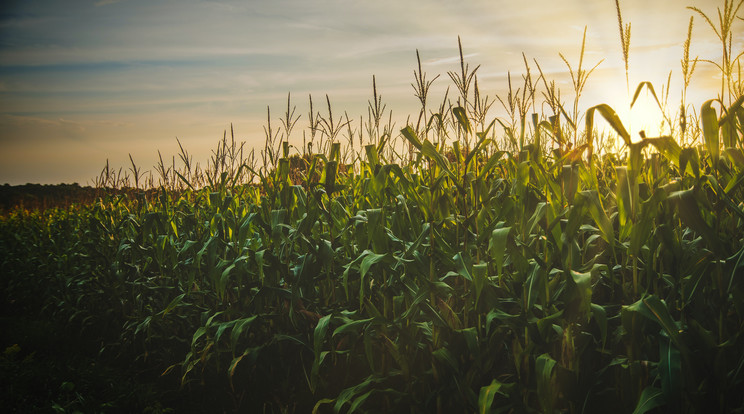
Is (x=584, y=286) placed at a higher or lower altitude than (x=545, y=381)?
higher

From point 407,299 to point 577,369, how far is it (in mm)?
787

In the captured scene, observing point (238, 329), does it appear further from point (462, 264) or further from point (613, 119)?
point (613, 119)

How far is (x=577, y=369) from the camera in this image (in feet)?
5.34

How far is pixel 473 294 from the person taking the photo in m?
1.85

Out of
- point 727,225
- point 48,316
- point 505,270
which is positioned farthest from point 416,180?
point 48,316

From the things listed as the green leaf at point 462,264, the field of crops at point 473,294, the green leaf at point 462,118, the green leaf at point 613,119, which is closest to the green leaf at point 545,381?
the field of crops at point 473,294

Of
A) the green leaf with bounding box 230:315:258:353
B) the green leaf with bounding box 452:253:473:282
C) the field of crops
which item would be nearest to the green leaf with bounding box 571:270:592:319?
the field of crops

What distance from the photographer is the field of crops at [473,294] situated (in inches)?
62.9

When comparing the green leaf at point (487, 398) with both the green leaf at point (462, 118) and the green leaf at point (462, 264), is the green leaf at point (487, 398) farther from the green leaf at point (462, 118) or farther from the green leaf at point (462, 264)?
the green leaf at point (462, 118)

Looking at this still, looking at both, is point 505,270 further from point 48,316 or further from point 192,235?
point 48,316

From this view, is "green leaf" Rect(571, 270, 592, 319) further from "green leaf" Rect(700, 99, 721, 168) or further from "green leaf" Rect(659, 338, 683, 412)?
"green leaf" Rect(700, 99, 721, 168)

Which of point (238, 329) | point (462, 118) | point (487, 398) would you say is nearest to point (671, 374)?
point (487, 398)

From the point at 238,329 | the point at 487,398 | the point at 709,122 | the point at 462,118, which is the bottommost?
the point at 487,398

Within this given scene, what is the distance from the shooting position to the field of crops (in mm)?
1598
